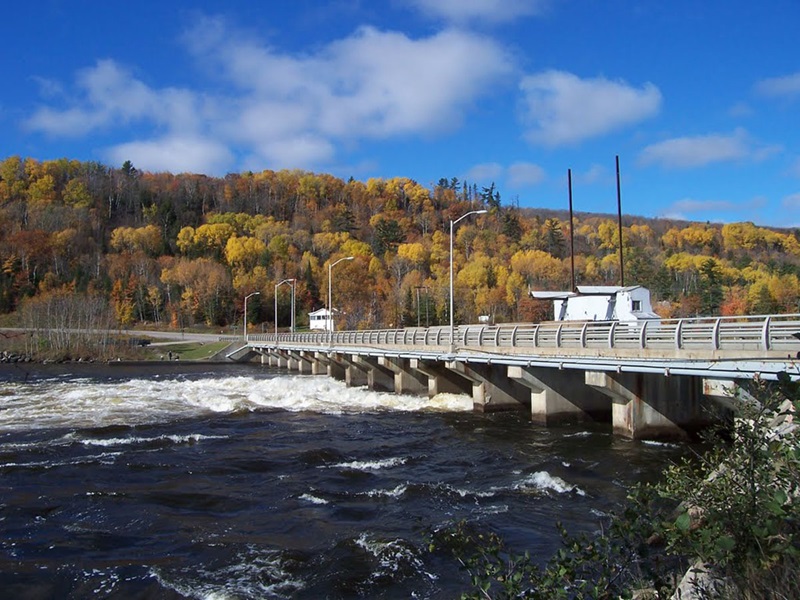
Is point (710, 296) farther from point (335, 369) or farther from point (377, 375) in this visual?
point (377, 375)

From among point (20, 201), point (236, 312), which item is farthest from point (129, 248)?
point (236, 312)

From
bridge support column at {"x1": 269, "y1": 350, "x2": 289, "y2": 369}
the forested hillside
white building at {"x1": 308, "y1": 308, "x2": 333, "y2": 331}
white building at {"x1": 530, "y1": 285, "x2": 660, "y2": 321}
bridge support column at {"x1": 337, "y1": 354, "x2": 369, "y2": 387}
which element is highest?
the forested hillside

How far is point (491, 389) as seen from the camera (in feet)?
87.3

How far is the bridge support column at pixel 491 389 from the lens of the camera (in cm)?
2648

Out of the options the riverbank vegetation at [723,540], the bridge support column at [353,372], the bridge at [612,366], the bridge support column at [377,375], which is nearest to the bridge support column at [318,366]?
the bridge support column at [353,372]

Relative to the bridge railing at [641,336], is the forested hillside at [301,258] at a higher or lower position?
higher

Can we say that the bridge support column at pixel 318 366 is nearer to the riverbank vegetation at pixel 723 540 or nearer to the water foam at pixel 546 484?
the water foam at pixel 546 484

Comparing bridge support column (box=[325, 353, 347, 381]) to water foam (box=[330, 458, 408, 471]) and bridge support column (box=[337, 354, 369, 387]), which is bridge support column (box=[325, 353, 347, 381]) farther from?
water foam (box=[330, 458, 408, 471])

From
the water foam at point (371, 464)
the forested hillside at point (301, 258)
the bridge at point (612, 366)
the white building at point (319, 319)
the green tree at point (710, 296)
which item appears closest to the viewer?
the bridge at point (612, 366)

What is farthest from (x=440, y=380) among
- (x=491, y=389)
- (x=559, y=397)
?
(x=559, y=397)

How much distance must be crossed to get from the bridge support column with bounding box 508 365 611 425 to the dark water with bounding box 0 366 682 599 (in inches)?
40.2

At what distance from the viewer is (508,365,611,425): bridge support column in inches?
885

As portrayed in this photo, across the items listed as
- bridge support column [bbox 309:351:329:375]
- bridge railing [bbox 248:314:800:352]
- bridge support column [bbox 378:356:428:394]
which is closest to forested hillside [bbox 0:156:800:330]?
bridge support column [bbox 309:351:329:375]

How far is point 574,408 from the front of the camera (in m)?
23.2
